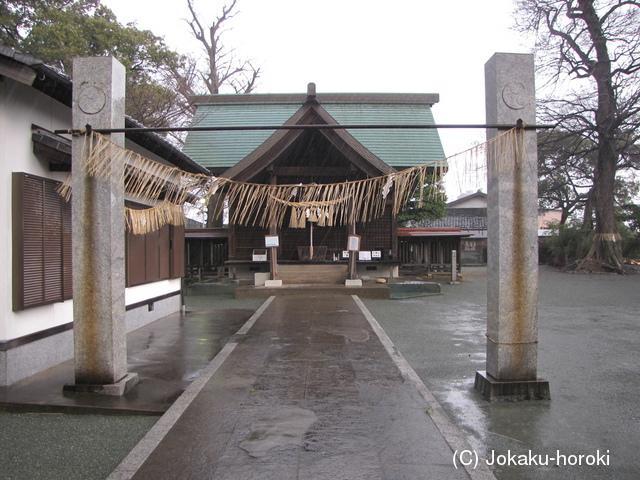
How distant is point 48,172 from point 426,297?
1178 cm

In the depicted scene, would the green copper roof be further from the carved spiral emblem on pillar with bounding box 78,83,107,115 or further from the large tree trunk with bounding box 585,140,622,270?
the carved spiral emblem on pillar with bounding box 78,83,107,115

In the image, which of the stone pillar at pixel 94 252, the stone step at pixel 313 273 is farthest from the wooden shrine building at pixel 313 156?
the stone pillar at pixel 94 252

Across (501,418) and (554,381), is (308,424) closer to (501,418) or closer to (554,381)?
(501,418)

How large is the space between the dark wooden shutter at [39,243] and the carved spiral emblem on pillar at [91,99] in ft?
4.17

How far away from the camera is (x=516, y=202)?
15.9 feet

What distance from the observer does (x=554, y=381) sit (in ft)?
18.2

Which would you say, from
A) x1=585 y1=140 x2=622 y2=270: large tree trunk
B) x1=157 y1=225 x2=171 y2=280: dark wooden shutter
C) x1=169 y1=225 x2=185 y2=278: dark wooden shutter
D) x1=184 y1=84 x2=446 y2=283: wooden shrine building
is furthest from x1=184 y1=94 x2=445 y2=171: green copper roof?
x1=585 y1=140 x2=622 y2=270: large tree trunk

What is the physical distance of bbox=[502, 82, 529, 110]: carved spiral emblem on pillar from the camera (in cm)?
492

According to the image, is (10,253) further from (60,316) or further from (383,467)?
(383,467)

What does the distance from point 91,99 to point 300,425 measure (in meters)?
→ 4.10

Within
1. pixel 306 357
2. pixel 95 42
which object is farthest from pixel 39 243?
pixel 95 42

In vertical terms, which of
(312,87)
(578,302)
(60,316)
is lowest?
(578,302)

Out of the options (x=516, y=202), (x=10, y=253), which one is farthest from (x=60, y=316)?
(x=516, y=202)

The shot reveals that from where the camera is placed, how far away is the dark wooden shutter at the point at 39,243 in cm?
510
